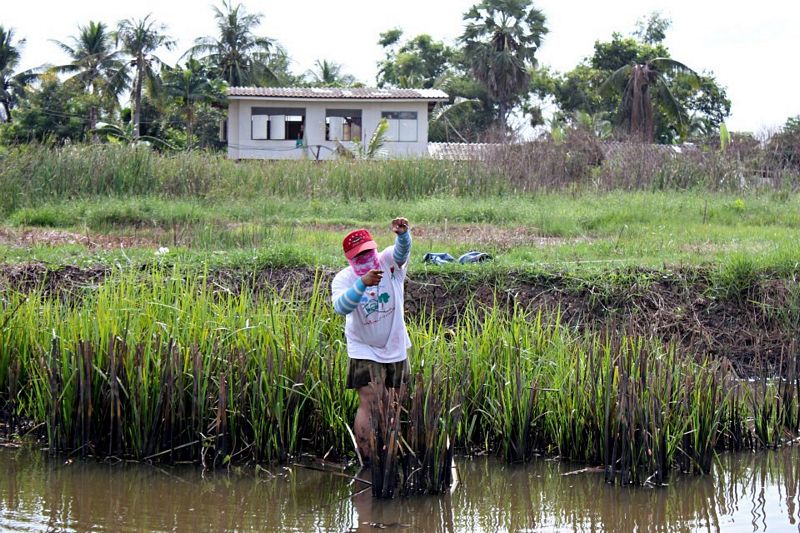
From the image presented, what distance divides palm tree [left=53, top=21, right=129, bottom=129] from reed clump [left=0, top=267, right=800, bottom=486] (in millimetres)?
33705

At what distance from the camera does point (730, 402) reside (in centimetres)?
665

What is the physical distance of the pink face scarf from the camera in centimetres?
562

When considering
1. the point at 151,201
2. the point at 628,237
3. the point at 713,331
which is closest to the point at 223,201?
the point at 151,201

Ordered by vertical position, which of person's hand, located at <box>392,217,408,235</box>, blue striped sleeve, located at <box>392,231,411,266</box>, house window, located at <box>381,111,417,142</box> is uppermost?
house window, located at <box>381,111,417,142</box>

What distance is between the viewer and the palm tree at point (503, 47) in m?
40.0

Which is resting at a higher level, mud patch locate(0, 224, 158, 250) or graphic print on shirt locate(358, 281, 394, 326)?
mud patch locate(0, 224, 158, 250)

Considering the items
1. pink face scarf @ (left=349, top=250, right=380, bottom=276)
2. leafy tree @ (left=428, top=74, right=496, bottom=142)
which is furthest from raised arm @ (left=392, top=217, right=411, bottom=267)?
leafy tree @ (left=428, top=74, right=496, bottom=142)

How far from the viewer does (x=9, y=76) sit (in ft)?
149

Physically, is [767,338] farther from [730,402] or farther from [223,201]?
[223,201]

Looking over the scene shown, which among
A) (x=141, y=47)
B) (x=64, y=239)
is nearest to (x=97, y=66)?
(x=141, y=47)

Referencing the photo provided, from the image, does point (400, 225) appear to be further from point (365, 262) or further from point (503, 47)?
point (503, 47)

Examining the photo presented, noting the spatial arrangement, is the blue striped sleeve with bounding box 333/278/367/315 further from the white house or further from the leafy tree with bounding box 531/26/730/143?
the leafy tree with bounding box 531/26/730/143

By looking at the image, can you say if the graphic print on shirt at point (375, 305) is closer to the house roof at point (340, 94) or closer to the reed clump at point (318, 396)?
the reed clump at point (318, 396)

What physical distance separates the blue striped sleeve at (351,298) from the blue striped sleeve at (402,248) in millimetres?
339
